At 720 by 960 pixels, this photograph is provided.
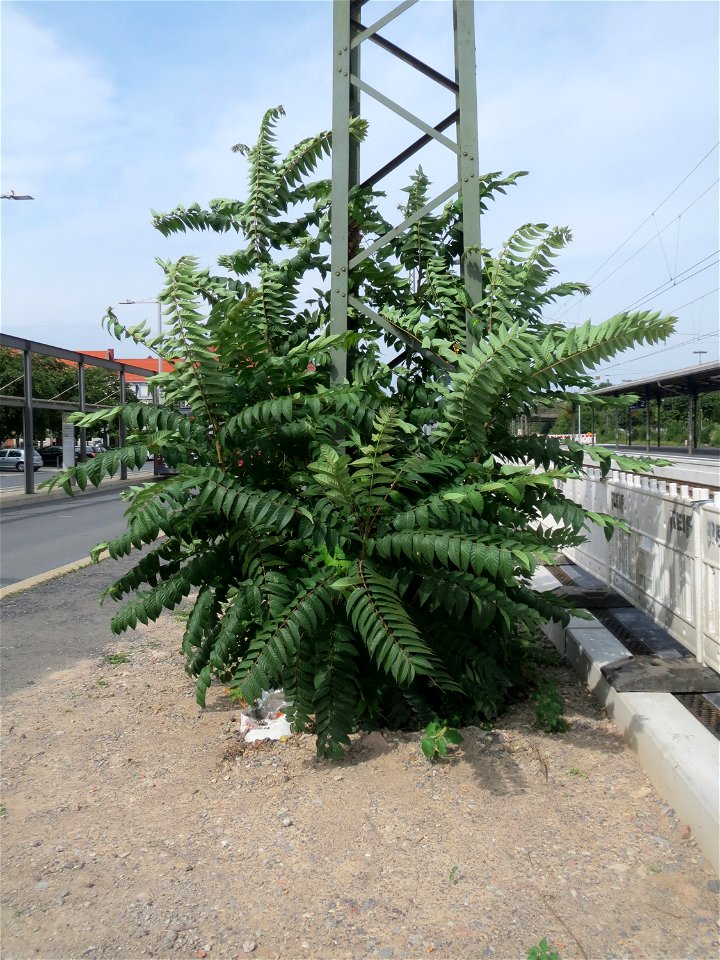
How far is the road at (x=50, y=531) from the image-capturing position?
1238 cm

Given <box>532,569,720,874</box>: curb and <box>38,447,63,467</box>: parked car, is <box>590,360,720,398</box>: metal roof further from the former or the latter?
<box>38,447,63,467</box>: parked car

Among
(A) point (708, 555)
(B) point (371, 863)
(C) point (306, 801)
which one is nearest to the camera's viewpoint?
(B) point (371, 863)

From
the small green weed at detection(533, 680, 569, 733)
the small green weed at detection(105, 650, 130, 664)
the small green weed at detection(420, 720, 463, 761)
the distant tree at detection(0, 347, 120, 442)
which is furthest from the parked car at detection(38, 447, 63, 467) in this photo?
the small green weed at detection(420, 720, 463, 761)

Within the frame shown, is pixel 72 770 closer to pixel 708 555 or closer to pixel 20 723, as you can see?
pixel 20 723

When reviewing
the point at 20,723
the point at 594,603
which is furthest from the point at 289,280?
the point at 594,603

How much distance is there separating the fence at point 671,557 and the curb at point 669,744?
0.48 m

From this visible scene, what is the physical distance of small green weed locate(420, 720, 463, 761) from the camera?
3.83 m

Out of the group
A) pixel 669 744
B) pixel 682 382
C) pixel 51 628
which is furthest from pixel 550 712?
pixel 682 382

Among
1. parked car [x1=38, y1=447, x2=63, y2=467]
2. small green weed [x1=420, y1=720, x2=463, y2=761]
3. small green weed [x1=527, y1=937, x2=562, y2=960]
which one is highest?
parked car [x1=38, y1=447, x2=63, y2=467]

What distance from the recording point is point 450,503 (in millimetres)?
3943

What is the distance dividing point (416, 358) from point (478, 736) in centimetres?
223

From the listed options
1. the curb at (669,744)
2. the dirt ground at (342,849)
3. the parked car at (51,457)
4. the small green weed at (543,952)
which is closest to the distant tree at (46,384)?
the parked car at (51,457)

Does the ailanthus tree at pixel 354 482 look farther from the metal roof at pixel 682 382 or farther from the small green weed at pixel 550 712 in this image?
the metal roof at pixel 682 382

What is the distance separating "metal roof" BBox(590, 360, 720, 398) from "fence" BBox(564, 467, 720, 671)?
31.5 metres
